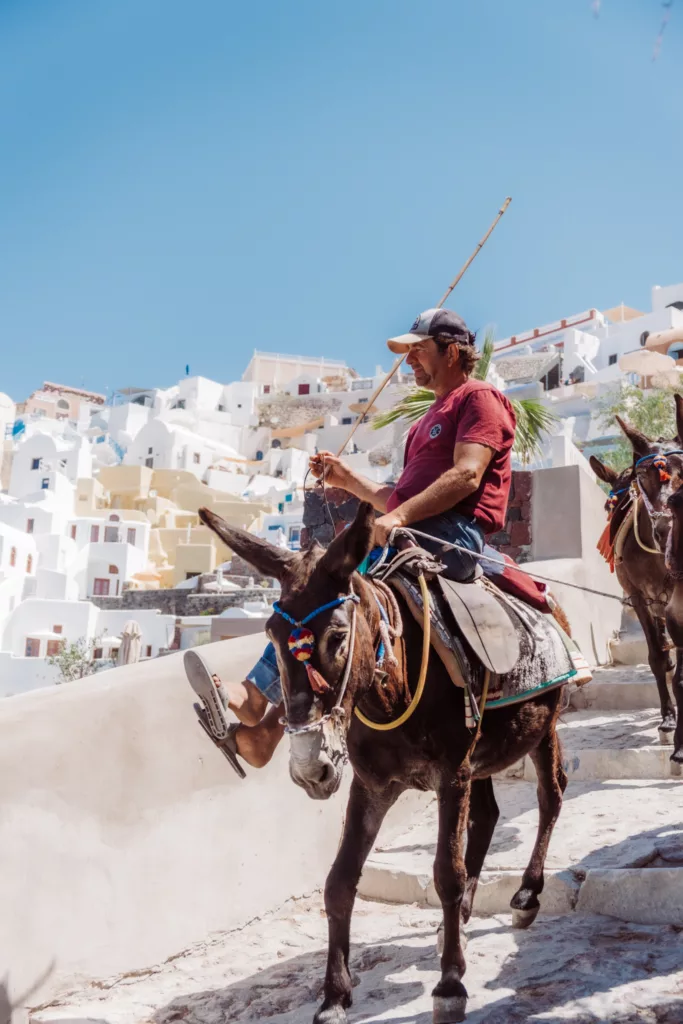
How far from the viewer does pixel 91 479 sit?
64.2 m

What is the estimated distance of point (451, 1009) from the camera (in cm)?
294

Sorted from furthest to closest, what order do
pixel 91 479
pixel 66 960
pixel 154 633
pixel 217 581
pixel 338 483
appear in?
pixel 91 479, pixel 217 581, pixel 154 633, pixel 338 483, pixel 66 960

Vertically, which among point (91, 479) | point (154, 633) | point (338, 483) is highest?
point (91, 479)

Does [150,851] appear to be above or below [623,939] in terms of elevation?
above

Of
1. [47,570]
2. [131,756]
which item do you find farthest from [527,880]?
[47,570]

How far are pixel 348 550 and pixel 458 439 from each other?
3.27 ft

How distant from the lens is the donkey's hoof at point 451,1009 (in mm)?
2939

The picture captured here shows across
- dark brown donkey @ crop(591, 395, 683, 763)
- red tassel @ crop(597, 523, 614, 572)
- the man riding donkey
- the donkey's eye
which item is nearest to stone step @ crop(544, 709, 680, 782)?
dark brown donkey @ crop(591, 395, 683, 763)

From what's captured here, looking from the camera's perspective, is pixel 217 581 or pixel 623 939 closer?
pixel 623 939

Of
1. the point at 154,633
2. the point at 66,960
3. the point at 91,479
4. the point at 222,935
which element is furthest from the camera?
the point at 91,479

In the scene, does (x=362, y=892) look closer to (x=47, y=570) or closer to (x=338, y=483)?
(x=338, y=483)

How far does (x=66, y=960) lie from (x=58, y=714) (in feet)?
3.24

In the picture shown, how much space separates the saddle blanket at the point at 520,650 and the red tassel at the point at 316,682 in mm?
669

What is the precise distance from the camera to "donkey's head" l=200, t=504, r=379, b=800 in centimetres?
261
